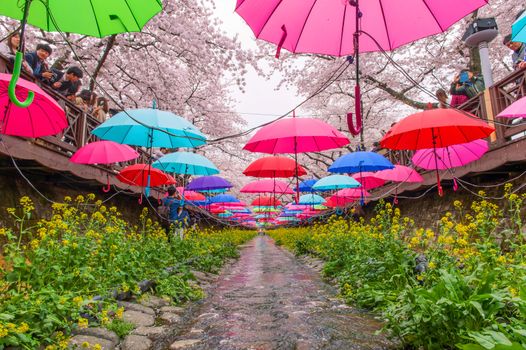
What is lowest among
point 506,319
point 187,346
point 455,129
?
point 187,346

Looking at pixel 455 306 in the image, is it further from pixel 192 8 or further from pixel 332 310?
pixel 192 8

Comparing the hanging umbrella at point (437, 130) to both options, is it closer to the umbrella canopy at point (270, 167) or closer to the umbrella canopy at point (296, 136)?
the umbrella canopy at point (296, 136)

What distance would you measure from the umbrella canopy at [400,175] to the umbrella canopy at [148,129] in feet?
19.6

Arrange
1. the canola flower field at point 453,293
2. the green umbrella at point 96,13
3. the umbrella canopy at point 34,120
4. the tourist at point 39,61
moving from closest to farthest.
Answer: the canola flower field at point 453,293 → the green umbrella at point 96,13 → the umbrella canopy at point 34,120 → the tourist at point 39,61

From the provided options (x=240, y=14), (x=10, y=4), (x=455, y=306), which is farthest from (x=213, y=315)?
(x=10, y=4)

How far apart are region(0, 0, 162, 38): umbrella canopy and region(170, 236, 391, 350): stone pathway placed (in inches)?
141

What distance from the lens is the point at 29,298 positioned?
3170mm

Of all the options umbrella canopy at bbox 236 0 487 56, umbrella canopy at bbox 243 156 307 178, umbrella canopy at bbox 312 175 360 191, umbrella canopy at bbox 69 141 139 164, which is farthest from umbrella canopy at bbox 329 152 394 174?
umbrella canopy at bbox 236 0 487 56

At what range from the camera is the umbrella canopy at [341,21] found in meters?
3.63

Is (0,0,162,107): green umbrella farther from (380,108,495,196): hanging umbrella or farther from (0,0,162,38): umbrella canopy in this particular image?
(380,108,495,196): hanging umbrella

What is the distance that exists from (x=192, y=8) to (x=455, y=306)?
47.4 feet

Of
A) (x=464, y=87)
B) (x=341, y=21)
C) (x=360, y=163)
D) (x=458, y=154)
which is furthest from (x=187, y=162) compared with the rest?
(x=464, y=87)

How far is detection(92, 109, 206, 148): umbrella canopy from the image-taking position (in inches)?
254

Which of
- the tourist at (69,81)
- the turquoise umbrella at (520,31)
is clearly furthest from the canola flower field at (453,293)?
the tourist at (69,81)
